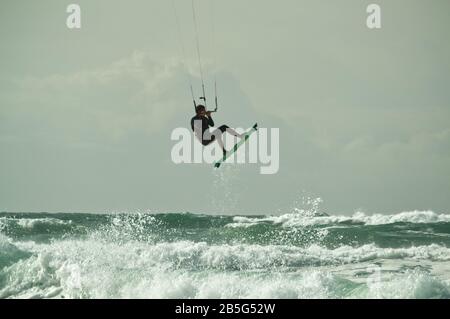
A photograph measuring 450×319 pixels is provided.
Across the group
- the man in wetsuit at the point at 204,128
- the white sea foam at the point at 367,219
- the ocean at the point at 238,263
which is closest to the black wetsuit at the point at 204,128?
the man in wetsuit at the point at 204,128

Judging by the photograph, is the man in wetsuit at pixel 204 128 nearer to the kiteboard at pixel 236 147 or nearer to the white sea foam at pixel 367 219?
the kiteboard at pixel 236 147

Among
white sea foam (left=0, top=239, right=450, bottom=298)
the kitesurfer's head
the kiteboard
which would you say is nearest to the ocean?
white sea foam (left=0, top=239, right=450, bottom=298)

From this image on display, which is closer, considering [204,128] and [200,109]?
[200,109]

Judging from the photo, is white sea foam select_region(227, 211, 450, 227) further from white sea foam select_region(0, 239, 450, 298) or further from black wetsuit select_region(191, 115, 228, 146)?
black wetsuit select_region(191, 115, 228, 146)

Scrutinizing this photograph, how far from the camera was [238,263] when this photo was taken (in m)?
16.2

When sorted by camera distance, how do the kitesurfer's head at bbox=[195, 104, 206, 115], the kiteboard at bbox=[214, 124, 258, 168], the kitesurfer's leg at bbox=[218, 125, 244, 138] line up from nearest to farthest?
the kitesurfer's head at bbox=[195, 104, 206, 115]
the kitesurfer's leg at bbox=[218, 125, 244, 138]
the kiteboard at bbox=[214, 124, 258, 168]

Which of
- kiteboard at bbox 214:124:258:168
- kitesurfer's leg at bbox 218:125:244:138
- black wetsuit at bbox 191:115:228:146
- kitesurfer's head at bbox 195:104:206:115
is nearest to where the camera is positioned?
kitesurfer's head at bbox 195:104:206:115

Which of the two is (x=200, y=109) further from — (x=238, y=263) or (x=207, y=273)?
(x=238, y=263)

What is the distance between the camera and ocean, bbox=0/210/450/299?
500 inches

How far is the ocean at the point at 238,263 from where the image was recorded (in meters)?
12.7

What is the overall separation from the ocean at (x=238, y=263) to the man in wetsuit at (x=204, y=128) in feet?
9.77

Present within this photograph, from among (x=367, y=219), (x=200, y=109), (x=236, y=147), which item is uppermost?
(x=200, y=109)

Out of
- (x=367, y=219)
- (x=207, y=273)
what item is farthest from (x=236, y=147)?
(x=367, y=219)
